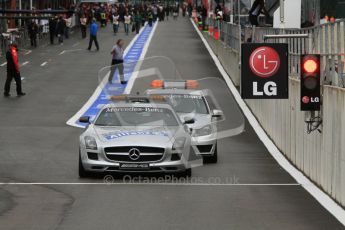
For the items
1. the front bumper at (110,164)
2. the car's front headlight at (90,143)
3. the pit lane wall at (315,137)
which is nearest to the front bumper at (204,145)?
the pit lane wall at (315,137)

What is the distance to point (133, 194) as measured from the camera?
1577cm

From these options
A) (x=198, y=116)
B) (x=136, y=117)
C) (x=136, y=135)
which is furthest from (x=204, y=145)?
(x=136, y=135)

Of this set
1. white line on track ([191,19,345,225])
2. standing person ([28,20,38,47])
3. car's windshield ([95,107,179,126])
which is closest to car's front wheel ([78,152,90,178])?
car's windshield ([95,107,179,126])

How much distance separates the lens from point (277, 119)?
2373 cm

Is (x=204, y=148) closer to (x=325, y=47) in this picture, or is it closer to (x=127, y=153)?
(x=127, y=153)

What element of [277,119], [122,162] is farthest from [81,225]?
[277,119]

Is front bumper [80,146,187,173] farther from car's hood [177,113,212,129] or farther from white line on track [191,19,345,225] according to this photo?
car's hood [177,113,212,129]

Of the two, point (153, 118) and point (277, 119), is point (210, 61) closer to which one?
point (277, 119)

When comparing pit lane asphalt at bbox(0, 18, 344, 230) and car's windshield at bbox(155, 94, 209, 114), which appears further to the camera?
car's windshield at bbox(155, 94, 209, 114)

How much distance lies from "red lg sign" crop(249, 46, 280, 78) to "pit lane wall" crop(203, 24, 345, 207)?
3.46 ft

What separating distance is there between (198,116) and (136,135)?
12.8ft

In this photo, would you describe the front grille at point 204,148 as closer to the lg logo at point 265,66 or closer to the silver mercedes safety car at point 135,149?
the silver mercedes safety car at point 135,149

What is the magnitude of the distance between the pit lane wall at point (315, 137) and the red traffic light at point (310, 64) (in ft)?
1.75

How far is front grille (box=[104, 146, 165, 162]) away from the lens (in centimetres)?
1720
